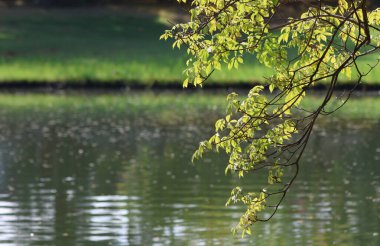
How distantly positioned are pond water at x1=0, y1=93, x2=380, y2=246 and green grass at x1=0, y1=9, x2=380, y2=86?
15.6ft

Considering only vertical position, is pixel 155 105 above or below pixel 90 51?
below

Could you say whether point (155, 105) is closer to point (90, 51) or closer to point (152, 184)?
point (90, 51)

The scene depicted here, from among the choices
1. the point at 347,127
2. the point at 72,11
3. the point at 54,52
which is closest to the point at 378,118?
the point at 347,127

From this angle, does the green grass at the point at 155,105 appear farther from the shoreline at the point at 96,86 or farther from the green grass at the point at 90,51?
the green grass at the point at 90,51

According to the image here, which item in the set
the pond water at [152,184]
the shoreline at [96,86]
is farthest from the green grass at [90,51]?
the pond water at [152,184]

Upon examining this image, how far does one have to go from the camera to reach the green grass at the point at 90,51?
39.9 metres

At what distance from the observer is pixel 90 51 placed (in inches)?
1863

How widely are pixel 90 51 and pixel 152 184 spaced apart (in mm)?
27680

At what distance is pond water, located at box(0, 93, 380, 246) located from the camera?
15.6 m

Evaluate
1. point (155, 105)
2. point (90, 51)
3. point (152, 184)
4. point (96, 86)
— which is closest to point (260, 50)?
point (152, 184)

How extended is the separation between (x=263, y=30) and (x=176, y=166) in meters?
12.8

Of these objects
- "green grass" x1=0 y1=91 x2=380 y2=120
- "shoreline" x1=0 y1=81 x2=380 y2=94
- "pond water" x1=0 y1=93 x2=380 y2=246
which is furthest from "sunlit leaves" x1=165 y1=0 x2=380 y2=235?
"shoreline" x1=0 y1=81 x2=380 y2=94

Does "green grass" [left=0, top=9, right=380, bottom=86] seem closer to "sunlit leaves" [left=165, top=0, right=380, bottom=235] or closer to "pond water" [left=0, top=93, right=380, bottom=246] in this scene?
"pond water" [left=0, top=93, right=380, bottom=246]

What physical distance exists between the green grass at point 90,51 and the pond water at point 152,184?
4.76m
